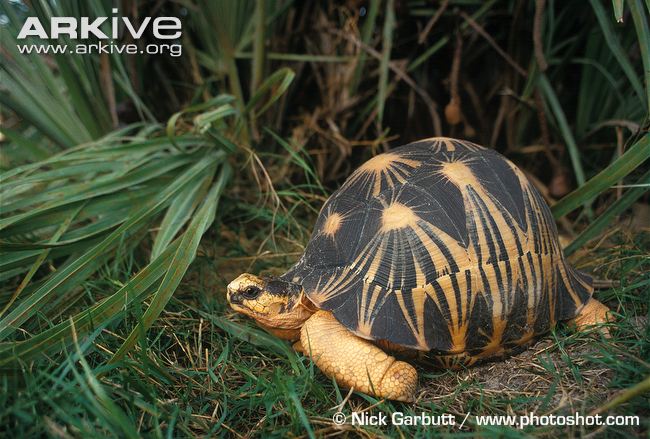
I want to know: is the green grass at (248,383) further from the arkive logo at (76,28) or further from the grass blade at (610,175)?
the arkive logo at (76,28)

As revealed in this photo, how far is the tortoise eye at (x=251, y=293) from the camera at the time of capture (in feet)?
5.72

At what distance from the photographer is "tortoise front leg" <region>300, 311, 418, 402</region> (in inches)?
60.4

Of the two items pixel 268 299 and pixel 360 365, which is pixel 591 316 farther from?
pixel 268 299

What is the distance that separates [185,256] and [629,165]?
5.65 feet

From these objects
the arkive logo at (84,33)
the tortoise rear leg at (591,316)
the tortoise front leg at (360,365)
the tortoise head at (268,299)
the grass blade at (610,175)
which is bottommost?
the tortoise rear leg at (591,316)

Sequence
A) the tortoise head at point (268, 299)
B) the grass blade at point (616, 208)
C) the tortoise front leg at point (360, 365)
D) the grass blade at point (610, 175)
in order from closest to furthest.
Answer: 1. the tortoise front leg at point (360, 365)
2. the tortoise head at point (268, 299)
3. the grass blade at point (610, 175)
4. the grass blade at point (616, 208)

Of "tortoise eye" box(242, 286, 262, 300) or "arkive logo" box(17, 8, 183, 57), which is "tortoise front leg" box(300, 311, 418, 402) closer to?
"tortoise eye" box(242, 286, 262, 300)

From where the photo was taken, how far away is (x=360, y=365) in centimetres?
155

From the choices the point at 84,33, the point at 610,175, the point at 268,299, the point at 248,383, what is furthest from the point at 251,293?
the point at 84,33

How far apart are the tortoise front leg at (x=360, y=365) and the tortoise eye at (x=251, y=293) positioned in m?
0.23

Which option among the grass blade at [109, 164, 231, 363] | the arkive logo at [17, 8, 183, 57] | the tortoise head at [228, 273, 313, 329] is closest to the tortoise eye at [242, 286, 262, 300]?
the tortoise head at [228, 273, 313, 329]

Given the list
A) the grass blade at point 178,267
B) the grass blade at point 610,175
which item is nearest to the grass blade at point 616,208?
the grass blade at point 610,175

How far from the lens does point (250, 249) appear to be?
2.66 metres

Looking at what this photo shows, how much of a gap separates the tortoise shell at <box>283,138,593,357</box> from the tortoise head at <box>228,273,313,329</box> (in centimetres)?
6
